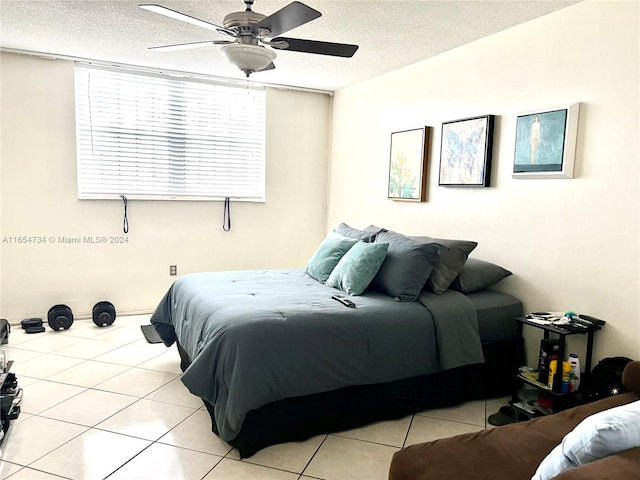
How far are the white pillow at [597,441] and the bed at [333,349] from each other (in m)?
1.24

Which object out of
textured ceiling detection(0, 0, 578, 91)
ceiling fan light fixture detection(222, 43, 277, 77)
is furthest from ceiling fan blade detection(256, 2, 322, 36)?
textured ceiling detection(0, 0, 578, 91)

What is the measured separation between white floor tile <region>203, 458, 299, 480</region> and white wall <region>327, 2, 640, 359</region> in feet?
6.00

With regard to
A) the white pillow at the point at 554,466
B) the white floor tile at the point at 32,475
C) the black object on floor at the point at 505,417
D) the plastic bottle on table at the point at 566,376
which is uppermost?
the white pillow at the point at 554,466

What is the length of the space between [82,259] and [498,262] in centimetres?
374

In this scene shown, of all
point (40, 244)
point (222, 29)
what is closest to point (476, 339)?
point (222, 29)

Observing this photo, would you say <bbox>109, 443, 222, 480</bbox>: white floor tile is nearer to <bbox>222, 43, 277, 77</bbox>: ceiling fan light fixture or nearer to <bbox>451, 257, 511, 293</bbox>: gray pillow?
<bbox>451, 257, 511, 293</bbox>: gray pillow

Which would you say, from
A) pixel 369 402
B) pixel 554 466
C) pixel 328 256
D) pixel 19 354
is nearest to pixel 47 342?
pixel 19 354

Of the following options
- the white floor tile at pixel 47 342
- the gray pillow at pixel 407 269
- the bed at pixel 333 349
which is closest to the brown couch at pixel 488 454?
the bed at pixel 333 349

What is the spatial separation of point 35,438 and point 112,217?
2506 millimetres

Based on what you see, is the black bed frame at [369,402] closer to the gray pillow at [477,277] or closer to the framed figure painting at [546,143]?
the gray pillow at [477,277]

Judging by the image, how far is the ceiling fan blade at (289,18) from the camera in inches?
78.7

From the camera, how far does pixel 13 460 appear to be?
7.10 ft

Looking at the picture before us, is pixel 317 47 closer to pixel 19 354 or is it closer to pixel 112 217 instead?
pixel 112 217

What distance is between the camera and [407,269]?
2.88 metres
